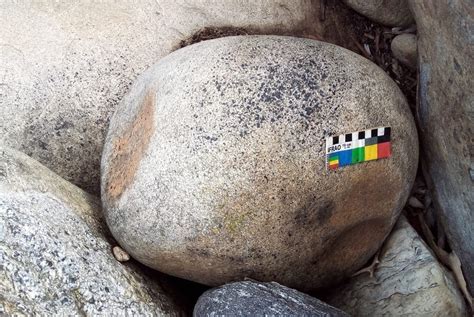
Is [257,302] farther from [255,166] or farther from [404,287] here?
[404,287]

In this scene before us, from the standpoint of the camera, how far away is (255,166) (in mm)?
1659

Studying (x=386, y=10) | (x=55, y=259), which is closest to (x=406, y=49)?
(x=386, y=10)

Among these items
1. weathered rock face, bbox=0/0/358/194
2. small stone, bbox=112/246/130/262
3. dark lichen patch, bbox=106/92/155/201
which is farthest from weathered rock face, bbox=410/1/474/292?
small stone, bbox=112/246/130/262

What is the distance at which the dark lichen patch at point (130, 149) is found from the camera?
180 cm

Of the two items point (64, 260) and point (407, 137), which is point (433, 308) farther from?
point (64, 260)

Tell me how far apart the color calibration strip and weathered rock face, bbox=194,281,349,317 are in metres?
0.32

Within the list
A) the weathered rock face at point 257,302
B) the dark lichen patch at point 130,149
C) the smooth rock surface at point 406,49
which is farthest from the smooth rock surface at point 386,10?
the weathered rock face at point 257,302

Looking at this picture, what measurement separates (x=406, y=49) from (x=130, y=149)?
903 mm

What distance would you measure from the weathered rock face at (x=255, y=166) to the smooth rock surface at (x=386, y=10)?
1.45 feet

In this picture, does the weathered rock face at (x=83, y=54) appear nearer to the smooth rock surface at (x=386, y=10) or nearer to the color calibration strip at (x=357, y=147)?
the smooth rock surface at (x=386, y=10)

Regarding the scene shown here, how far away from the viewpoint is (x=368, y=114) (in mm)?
1753

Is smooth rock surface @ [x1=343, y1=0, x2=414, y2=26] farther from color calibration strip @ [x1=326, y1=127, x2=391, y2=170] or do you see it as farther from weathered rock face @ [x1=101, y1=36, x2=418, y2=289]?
color calibration strip @ [x1=326, y1=127, x2=391, y2=170]

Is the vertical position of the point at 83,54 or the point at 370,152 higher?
the point at 370,152

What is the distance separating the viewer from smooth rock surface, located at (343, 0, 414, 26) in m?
2.21
